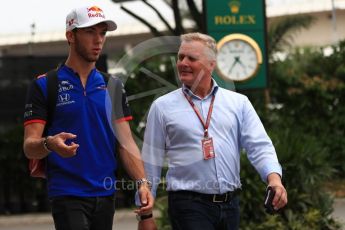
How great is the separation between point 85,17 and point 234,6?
26.0 feet

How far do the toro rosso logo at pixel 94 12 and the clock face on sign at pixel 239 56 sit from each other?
725 centimetres

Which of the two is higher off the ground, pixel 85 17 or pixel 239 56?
pixel 85 17

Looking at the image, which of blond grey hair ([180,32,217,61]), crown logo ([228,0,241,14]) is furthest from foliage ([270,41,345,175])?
blond grey hair ([180,32,217,61])

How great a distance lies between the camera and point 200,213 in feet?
15.1

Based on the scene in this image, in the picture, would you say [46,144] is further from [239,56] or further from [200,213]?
[239,56]

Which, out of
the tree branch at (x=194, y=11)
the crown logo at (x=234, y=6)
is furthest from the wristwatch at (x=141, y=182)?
the tree branch at (x=194, y=11)

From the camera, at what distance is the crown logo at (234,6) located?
1220 centimetres

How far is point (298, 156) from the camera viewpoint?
8984 millimetres

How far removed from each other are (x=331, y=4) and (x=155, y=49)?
47.5 metres

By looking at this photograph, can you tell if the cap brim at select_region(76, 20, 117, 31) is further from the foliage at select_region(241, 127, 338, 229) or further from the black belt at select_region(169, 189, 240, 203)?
the foliage at select_region(241, 127, 338, 229)

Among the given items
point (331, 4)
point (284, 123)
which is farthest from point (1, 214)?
point (331, 4)

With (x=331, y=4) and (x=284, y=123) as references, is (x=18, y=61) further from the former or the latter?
(x=331, y=4)

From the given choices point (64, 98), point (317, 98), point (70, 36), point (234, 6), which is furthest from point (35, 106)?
point (317, 98)

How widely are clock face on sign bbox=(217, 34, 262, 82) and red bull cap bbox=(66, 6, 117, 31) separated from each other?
23.9 ft
